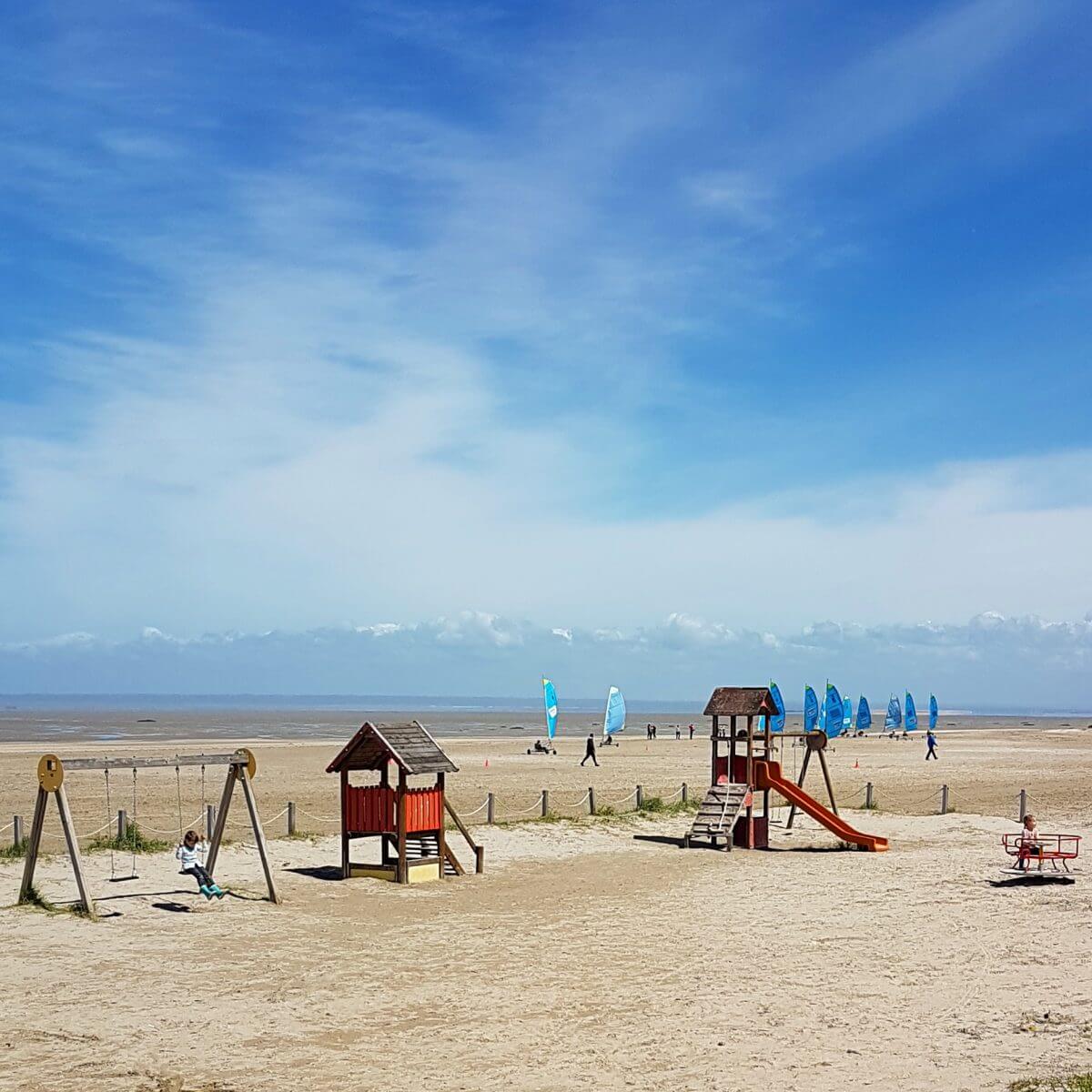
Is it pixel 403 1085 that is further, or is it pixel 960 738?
pixel 960 738

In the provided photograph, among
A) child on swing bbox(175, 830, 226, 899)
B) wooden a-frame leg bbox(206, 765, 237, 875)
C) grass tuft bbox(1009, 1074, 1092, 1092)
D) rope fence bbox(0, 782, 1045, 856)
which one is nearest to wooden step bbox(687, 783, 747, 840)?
rope fence bbox(0, 782, 1045, 856)

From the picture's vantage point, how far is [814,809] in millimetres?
23531

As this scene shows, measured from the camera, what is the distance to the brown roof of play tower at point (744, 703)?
23953 mm

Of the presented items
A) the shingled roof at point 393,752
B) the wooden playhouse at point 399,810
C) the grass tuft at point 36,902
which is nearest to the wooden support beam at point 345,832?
the wooden playhouse at point 399,810

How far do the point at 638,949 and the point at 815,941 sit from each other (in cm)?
213

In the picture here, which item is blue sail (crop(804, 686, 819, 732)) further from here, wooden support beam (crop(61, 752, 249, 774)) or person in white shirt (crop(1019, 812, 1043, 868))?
wooden support beam (crop(61, 752, 249, 774))

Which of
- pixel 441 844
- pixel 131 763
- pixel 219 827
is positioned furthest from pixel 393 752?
pixel 131 763

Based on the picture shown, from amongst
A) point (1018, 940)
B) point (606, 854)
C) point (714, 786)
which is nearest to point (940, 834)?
point (714, 786)

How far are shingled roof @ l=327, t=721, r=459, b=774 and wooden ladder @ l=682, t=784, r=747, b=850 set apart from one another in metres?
5.66

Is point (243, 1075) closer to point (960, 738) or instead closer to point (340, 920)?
point (340, 920)

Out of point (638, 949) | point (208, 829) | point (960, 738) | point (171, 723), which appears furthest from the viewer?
point (171, 723)

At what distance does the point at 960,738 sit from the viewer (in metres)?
77.7

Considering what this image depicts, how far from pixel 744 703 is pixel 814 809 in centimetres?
233

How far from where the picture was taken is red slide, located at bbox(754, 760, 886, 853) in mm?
23047
